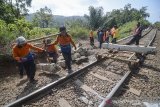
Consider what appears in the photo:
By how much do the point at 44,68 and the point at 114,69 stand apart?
2.85m

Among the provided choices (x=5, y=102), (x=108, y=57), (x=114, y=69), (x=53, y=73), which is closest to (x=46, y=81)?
(x=53, y=73)

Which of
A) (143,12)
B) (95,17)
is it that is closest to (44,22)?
(95,17)

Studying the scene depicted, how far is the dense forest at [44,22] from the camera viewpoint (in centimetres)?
1187

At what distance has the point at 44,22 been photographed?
77.1m

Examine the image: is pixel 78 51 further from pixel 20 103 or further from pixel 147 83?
pixel 20 103

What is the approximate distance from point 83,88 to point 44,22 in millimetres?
73512

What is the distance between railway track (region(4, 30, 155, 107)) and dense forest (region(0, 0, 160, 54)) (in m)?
4.36

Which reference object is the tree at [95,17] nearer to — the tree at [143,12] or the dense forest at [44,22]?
the dense forest at [44,22]

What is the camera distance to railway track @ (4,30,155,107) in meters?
5.16

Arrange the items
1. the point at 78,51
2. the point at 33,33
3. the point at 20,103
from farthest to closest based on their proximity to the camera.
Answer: the point at 33,33 → the point at 78,51 → the point at 20,103

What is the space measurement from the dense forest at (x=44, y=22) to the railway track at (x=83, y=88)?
436cm

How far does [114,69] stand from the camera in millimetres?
8156

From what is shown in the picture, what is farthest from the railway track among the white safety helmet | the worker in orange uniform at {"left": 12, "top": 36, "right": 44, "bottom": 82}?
the white safety helmet

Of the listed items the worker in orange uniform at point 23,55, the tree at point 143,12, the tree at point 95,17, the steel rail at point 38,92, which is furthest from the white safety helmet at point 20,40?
the tree at point 143,12
